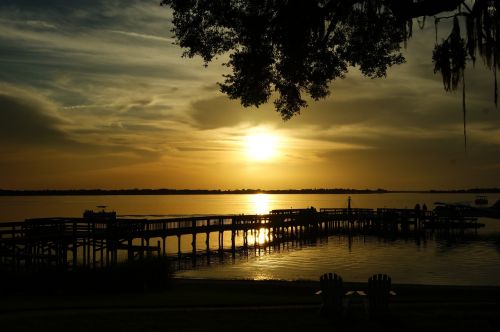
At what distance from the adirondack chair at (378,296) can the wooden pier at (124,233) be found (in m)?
10.6

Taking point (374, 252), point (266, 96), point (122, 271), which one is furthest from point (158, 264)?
point (374, 252)

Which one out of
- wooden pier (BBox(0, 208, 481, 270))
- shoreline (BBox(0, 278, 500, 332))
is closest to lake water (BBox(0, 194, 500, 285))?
wooden pier (BBox(0, 208, 481, 270))

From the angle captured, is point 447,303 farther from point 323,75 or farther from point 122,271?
point 122,271

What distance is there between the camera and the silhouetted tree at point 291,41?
12430 millimetres

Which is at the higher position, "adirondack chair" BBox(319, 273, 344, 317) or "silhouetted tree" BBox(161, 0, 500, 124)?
"silhouetted tree" BBox(161, 0, 500, 124)

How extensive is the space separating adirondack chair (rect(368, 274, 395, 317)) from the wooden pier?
10.6 m

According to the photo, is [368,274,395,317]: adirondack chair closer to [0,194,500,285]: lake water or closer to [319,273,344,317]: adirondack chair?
[319,273,344,317]: adirondack chair

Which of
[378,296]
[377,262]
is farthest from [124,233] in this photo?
[378,296]

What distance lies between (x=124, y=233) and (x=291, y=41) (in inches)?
1082

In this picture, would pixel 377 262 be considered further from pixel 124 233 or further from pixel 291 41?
pixel 291 41

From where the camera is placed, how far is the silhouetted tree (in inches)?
489

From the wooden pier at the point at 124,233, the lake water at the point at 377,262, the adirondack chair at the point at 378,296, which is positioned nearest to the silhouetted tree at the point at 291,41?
the adirondack chair at the point at 378,296

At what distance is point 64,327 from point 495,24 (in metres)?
10.7

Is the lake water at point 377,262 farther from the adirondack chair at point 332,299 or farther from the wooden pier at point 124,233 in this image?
the adirondack chair at point 332,299
